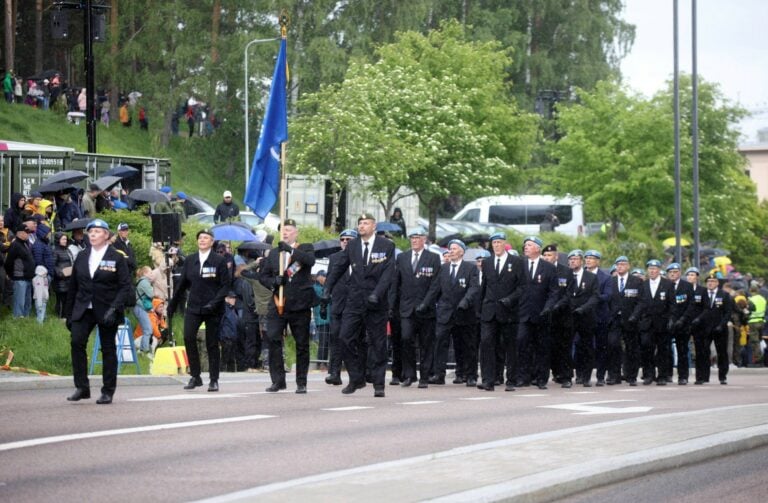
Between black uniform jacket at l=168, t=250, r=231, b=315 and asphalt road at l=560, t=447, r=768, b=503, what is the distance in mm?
6913

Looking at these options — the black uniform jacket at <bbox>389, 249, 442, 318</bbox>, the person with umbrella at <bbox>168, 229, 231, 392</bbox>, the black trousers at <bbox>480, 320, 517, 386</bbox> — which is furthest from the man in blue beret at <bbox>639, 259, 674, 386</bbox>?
the person with umbrella at <bbox>168, 229, 231, 392</bbox>

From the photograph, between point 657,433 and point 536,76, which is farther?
point 536,76

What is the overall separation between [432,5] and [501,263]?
4498 cm

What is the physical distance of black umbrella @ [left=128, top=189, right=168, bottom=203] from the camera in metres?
30.6

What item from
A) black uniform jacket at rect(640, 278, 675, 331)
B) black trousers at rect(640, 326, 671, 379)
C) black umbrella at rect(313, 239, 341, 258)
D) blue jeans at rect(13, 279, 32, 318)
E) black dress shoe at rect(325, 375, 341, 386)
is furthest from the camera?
black umbrella at rect(313, 239, 341, 258)

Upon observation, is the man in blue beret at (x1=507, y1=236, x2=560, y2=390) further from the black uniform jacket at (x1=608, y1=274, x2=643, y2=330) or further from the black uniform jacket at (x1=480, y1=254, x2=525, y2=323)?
the black uniform jacket at (x1=608, y1=274, x2=643, y2=330)

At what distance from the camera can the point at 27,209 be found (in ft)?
81.7

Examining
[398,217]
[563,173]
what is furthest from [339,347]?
[563,173]

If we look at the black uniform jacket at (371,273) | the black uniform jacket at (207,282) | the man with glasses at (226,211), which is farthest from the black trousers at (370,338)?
the man with glasses at (226,211)

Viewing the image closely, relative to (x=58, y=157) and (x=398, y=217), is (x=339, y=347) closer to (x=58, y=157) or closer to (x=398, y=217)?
(x=58, y=157)

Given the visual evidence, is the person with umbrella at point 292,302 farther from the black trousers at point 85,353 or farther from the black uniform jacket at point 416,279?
the black uniform jacket at point 416,279

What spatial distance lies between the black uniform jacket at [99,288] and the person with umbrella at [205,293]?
1710 millimetres

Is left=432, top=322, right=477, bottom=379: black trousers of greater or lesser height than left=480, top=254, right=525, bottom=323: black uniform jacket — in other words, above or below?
below

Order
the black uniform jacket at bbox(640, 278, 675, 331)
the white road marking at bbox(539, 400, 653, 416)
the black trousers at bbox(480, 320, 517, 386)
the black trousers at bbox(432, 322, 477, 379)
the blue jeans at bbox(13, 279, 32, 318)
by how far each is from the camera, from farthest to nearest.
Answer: the black uniform jacket at bbox(640, 278, 675, 331), the blue jeans at bbox(13, 279, 32, 318), the black trousers at bbox(432, 322, 477, 379), the black trousers at bbox(480, 320, 517, 386), the white road marking at bbox(539, 400, 653, 416)
